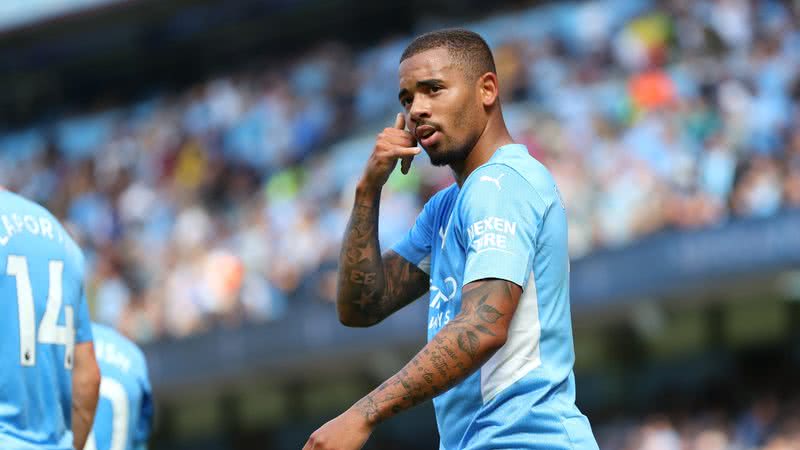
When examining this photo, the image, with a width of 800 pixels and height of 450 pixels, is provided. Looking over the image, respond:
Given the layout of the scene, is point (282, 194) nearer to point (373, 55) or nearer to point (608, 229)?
point (373, 55)

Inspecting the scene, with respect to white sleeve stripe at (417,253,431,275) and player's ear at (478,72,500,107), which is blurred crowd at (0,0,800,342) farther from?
player's ear at (478,72,500,107)

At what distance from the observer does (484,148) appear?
422 cm

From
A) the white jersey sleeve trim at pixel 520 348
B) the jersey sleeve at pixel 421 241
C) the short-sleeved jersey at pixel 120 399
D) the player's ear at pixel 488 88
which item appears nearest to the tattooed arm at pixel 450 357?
the white jersey sleeve trim at pixel 520 348

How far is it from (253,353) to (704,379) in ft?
16.0

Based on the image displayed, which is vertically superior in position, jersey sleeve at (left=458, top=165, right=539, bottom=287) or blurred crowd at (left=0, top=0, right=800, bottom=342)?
jersey sleeve at (left=458, top=165, right=539, bottom=287)

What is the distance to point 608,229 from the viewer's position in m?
12.4

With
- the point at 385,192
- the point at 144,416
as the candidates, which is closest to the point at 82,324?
the point at 144,416

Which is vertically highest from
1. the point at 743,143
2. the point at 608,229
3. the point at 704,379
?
the point at 743,143

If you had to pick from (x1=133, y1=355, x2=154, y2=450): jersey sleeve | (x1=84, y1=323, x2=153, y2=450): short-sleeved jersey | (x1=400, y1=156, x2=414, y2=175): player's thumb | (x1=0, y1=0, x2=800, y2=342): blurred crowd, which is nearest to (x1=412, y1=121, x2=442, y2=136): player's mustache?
(x1=400, y1=156, x2=414, y2=175): player's thumb

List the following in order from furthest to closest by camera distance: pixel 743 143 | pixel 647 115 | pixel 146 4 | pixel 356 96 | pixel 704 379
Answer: pixel 146 4 → pixel 356 96 → pixel 704 379 → pixel 647 115 → pixel 743 143

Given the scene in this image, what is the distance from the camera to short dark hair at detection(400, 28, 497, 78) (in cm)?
415

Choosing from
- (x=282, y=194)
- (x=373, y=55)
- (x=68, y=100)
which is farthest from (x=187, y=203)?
(x=68, y=100)

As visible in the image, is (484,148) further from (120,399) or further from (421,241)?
(120,399)

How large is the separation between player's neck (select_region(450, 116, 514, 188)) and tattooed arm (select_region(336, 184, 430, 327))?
0.99 ft
